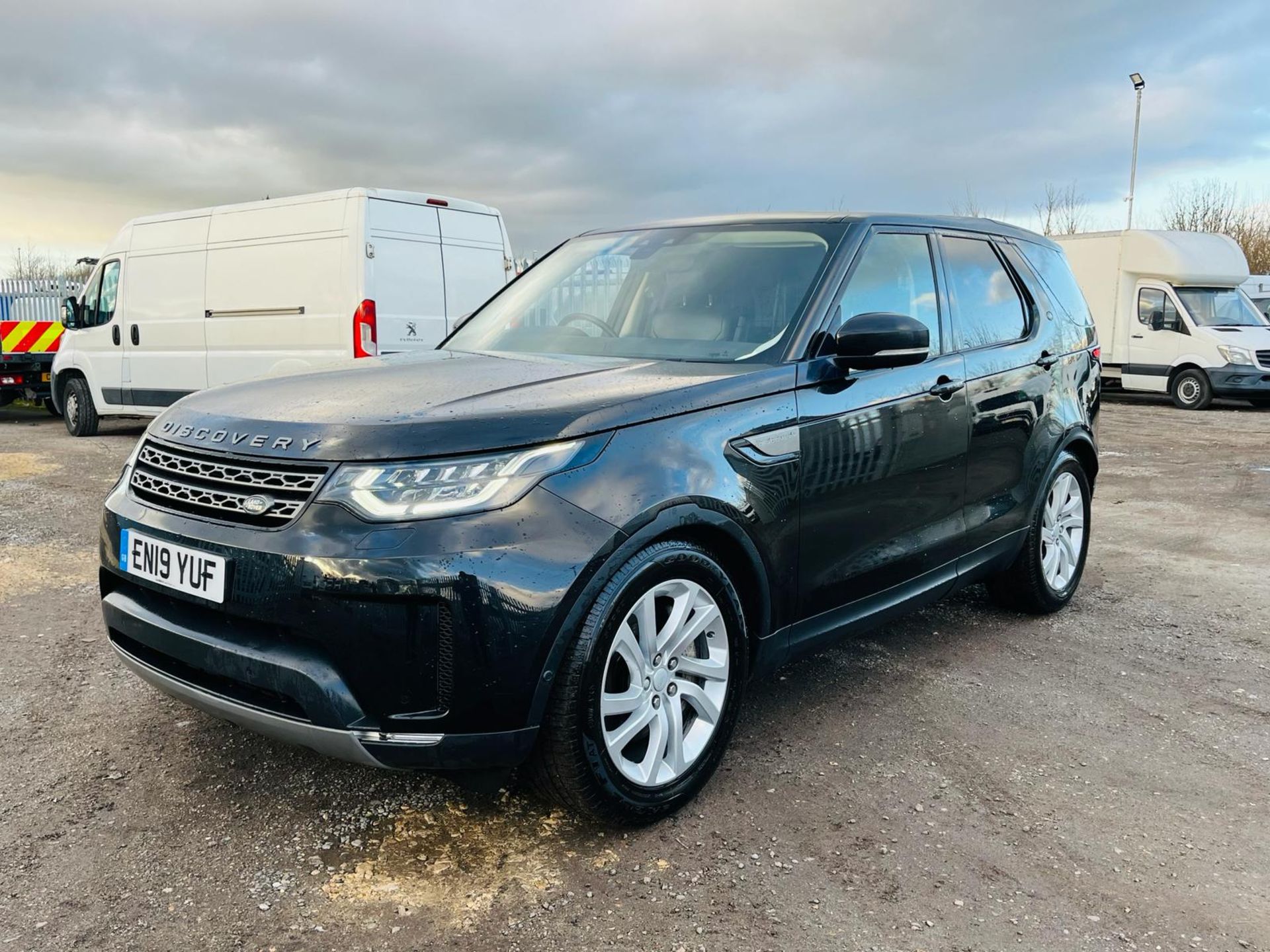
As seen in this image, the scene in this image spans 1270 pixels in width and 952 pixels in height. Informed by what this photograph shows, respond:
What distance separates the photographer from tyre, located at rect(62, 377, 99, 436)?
1226 cm

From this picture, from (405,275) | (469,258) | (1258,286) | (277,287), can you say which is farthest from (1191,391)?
(277,287)

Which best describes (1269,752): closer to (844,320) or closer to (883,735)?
(883,735)

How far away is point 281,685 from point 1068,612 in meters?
4.01

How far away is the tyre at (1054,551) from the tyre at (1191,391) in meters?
13.3

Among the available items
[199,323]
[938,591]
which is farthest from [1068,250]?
[938,591]

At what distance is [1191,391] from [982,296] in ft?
47.9

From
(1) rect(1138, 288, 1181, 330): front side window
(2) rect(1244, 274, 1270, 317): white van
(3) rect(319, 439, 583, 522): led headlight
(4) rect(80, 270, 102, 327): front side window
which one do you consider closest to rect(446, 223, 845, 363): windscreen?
(3) rect(319, 439, 583, 522): led headlight

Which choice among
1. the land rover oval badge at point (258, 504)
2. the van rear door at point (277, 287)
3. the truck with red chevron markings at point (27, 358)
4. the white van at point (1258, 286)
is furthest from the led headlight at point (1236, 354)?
the land rover oval badge at point (258, 504)

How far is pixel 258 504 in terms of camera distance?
101 inches

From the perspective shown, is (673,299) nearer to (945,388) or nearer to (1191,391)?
(945,388)

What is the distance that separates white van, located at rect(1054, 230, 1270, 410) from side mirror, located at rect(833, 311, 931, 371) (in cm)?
1540

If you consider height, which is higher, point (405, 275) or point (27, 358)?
point (405, 275)

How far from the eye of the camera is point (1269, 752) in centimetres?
348

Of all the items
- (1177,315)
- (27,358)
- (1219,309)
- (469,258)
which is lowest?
(27,358)
